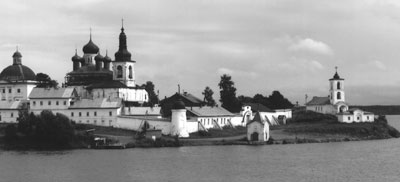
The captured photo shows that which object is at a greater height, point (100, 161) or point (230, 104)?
point (230, 104)

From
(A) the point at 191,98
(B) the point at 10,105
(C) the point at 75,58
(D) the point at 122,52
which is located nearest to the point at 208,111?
(A) the point at 191,98

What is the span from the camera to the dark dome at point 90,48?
3907 inches

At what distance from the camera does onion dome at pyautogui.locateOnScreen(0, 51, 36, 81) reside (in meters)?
92.2

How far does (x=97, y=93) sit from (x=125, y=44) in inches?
299

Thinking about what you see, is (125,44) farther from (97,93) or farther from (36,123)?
(36,123)

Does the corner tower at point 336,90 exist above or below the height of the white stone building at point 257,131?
above

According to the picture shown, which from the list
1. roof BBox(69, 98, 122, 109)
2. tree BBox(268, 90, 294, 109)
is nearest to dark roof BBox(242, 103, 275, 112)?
tree BBox(268, 90, 294, 109)

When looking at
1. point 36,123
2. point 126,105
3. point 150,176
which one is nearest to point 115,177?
point 150,176

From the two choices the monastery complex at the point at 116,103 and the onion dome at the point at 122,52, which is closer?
the monastery complex at the point at 116,103

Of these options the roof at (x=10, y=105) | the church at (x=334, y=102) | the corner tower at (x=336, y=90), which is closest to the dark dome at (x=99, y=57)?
the roof at (x=10, y=105)

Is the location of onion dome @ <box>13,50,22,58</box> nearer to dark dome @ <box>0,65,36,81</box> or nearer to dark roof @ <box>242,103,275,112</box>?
dark dome @ <box>0,65,36,81</box>

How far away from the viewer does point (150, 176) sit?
5019 centimetres

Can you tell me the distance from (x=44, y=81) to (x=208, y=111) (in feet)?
74.7

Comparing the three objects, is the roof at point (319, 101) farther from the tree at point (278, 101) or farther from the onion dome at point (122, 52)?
the onion dome at point (122, 52)
